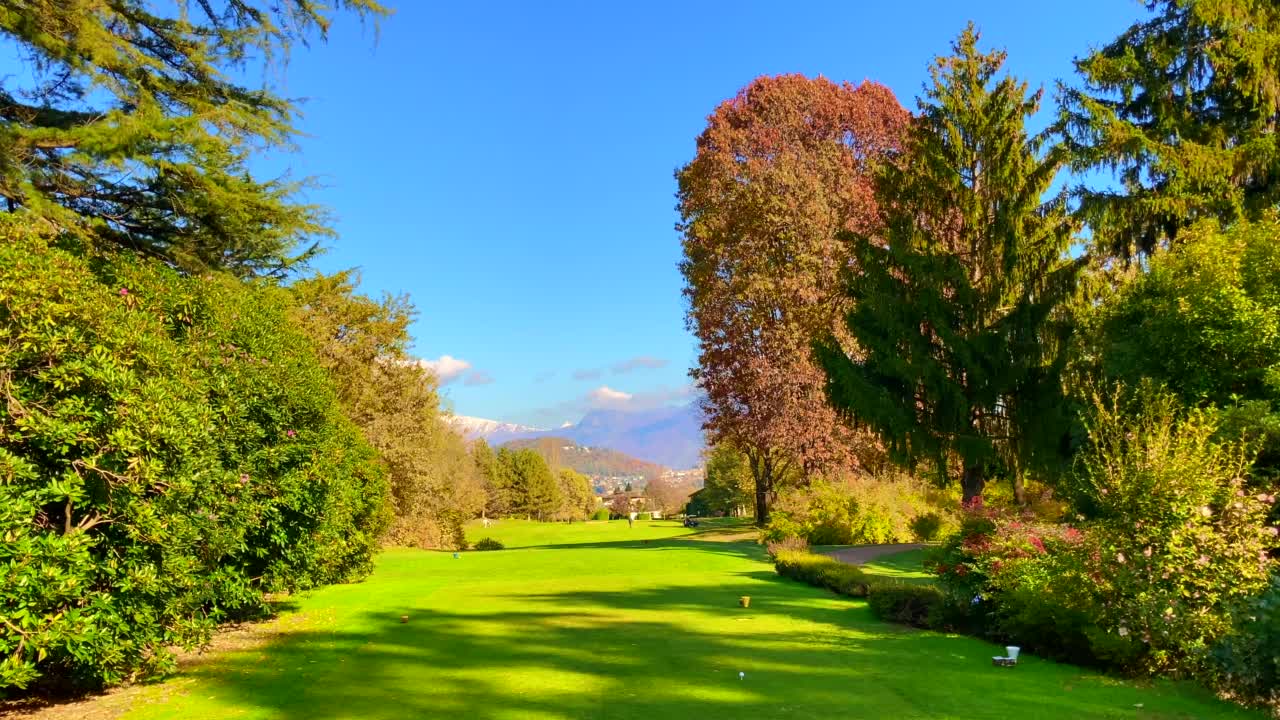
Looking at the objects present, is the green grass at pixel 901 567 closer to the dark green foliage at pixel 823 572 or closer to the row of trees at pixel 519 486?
the dark green foliage at pixel 823 572

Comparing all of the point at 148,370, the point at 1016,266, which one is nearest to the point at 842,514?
the point at 1016,266

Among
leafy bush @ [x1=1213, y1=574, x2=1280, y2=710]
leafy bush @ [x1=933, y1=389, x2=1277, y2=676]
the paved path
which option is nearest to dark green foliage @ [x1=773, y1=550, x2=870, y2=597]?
the paved path

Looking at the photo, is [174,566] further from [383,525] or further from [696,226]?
[696,226]

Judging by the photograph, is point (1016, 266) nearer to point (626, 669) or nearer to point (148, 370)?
point (626, 669)

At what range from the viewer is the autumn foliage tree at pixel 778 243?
26172mm

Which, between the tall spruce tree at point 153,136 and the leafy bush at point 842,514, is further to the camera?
the leafy bush at point 842,514

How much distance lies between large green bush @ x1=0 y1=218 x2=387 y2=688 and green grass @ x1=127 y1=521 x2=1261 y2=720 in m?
1.01

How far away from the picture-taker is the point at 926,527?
1020 inches

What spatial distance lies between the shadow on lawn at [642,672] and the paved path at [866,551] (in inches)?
308

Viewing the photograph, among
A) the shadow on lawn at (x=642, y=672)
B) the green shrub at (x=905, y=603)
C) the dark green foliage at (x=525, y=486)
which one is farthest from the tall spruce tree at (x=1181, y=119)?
the dark green foliage at (x=525, y=486)

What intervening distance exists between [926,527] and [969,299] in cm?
888

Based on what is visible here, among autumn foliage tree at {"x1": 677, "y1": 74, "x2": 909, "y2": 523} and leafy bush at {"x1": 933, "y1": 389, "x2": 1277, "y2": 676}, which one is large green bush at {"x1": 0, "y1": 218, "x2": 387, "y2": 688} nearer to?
leafy bush at {"x1": 933, "y1": 389, "x2": 1277, "y2": 676}

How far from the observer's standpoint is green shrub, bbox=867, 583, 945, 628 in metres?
11.2

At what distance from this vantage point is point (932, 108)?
72.8 ft
